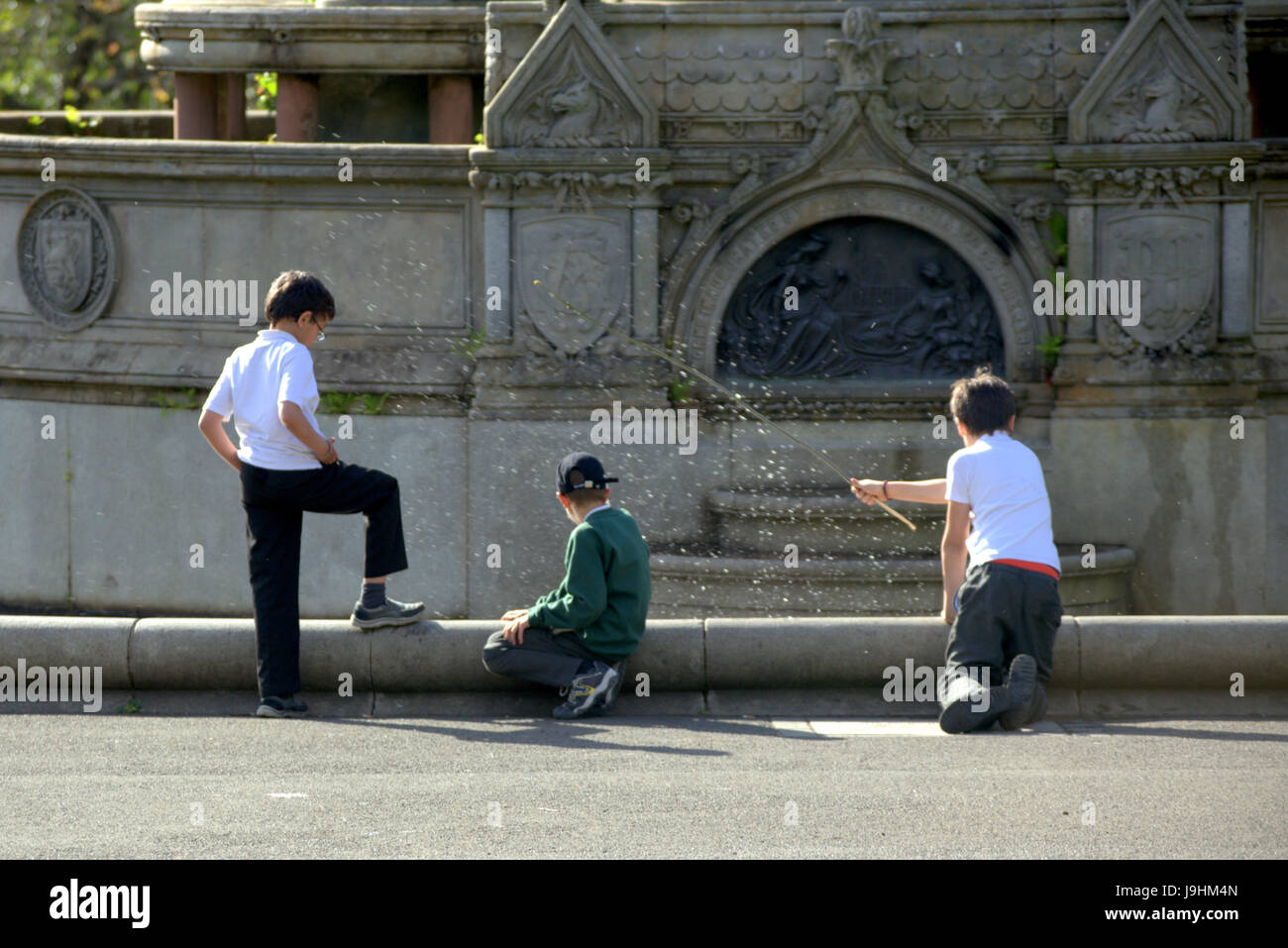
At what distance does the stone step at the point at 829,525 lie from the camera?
10344 mm

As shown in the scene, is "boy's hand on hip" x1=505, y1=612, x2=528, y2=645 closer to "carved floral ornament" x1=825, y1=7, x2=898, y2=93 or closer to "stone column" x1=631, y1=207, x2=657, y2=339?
"stone column" x1=631, y1=207, x2=657, y2=339

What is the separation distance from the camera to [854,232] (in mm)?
10992

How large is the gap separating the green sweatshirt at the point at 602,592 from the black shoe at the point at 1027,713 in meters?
1.52

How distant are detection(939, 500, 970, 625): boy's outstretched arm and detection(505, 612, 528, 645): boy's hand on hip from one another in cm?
173

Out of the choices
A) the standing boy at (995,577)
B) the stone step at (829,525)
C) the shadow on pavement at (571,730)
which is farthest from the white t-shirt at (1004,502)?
the stone step at (829,525)

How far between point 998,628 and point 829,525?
3.65 meters

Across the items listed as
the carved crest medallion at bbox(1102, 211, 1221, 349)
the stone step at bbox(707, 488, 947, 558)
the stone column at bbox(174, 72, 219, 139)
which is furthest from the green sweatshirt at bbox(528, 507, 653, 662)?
the stone column at bbox(174, 72, 219, 139)

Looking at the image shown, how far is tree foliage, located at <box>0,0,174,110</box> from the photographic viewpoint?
26156 mm

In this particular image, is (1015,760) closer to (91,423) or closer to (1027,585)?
(1027,585)

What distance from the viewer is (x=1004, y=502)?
22.7 feet

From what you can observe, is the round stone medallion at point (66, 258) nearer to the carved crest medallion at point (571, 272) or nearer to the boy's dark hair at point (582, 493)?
the carved crest medallion at point (571, 272)

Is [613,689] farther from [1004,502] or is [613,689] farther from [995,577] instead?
[1004,502]

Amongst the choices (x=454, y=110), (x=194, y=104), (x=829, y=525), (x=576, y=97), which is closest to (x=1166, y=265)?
(x=829, y=525)

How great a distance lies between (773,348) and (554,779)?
5582 millimetres
